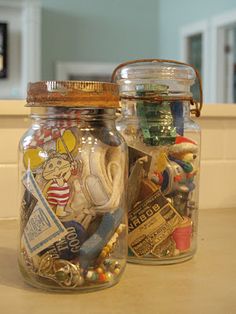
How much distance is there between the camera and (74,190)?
1.64 ft

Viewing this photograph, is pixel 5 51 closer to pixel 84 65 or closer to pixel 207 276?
pixel 84 65

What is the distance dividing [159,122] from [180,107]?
4 centimetres

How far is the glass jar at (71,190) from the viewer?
0.50 meters

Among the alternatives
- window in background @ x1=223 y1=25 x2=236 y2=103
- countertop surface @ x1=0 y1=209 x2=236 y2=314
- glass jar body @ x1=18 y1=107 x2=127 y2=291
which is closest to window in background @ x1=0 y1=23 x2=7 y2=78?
window in background @ x1=223 y1=25 x2=236 y2=103

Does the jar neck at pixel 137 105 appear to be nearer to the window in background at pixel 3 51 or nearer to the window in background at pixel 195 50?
the window in background at pixel 3 51

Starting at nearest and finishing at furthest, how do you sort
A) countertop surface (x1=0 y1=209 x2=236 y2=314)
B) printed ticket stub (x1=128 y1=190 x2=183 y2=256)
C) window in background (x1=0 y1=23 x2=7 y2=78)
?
countertop surface (x1=0 y1=209 x2=236 y2=314) < printed ticket stub (x1=128 y1=190 x2=183 y2=256) < window in background (x1=0 y1=23 x2=7 y2=78)

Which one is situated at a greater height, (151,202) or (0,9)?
(0,9)

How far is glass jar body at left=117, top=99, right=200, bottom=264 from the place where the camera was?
0.60m

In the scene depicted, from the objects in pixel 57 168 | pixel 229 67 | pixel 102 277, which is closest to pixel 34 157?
pixel 57 168

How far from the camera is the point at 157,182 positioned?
0.60 m

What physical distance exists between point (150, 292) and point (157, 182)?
136 mm

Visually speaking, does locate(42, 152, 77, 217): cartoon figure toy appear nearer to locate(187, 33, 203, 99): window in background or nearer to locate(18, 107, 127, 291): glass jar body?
locate(18, 107, 127, 291): glass jar body

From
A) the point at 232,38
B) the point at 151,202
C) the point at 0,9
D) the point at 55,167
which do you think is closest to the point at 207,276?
the point at 151,202

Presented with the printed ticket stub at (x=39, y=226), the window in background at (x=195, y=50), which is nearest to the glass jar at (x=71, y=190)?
the printed ticket stub at (x=39, y=226)
